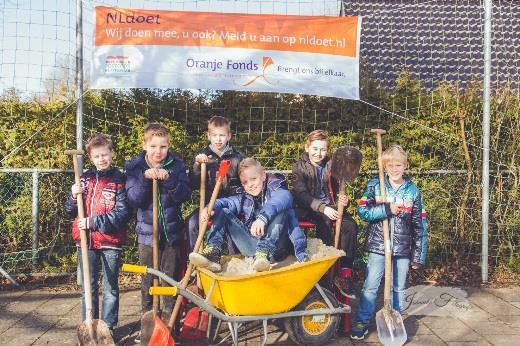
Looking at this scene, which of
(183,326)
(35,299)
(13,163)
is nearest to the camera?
(183,326)

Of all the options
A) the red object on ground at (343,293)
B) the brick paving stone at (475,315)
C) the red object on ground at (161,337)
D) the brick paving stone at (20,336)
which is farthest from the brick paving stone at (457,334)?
the brick paving stone at (20,336)

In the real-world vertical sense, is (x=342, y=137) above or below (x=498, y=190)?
above

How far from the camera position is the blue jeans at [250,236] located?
4.11 m

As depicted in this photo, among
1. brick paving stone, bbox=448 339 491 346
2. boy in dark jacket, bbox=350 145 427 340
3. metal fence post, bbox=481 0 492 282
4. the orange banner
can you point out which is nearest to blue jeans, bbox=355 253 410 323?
boy in dark jacket, bbox=350 145 427 340

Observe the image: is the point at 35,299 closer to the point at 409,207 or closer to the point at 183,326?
the point at 183,326

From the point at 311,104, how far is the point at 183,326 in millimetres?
3093

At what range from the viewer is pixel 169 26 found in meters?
5.65

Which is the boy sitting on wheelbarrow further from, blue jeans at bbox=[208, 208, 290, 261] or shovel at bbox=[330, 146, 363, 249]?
shovel at bbox=[330, 146, 363, 249]

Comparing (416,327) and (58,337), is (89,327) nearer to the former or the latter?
(58,337)

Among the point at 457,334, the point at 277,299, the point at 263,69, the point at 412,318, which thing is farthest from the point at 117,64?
the point at 457,334

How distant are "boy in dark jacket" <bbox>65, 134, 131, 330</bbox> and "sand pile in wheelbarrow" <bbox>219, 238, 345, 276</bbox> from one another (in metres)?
0.94

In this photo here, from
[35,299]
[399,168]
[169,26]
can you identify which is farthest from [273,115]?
[35,299]

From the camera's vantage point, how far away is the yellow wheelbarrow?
3.76 m

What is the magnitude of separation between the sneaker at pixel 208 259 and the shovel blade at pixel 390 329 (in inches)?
53.6
